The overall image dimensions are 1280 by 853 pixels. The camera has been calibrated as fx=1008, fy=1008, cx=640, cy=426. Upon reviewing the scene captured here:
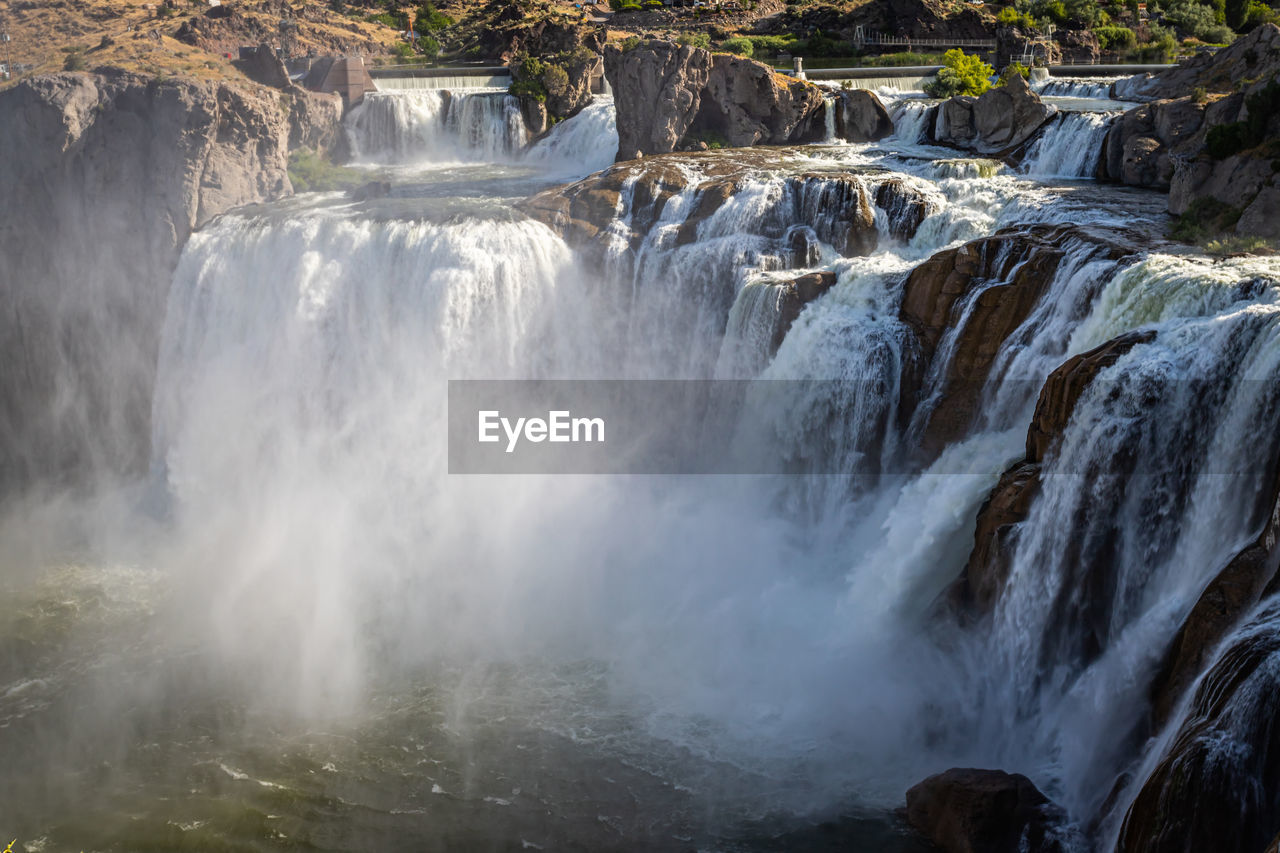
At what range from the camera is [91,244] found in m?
29.5

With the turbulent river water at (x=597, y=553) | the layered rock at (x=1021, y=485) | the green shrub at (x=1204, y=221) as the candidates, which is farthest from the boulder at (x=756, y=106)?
the layered rock at (x=1021, y=485)

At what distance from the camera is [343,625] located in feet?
66.7

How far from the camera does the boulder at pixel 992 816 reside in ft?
41.4

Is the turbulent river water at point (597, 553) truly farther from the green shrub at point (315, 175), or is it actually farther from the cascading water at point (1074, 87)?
the green shrub at point (315, 175)

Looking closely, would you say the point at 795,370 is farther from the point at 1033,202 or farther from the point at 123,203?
the point at 123,203

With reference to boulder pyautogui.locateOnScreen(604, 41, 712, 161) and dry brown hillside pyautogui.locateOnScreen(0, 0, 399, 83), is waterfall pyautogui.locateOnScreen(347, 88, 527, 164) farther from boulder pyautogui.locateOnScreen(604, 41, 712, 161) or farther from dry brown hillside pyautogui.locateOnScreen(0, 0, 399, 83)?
boulder pyautogui.locateOnScreen(604, 41, 712, 161)

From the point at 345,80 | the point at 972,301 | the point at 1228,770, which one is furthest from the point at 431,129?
the point at 1228,770

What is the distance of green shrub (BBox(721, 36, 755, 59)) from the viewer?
172ft

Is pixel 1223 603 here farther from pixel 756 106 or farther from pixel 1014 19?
pixel 1014 19

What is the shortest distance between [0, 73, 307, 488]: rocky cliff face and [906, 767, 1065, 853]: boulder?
2472cm

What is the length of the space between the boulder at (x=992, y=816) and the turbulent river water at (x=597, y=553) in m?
0.47

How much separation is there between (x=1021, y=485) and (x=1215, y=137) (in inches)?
457

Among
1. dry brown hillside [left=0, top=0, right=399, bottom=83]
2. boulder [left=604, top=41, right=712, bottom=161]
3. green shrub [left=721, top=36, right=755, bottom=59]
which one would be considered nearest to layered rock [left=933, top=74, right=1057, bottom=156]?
boulder [left=604, top=41, right=712, bottom=161]

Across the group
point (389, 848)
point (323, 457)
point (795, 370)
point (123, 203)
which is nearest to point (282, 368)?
point (323, 457)
